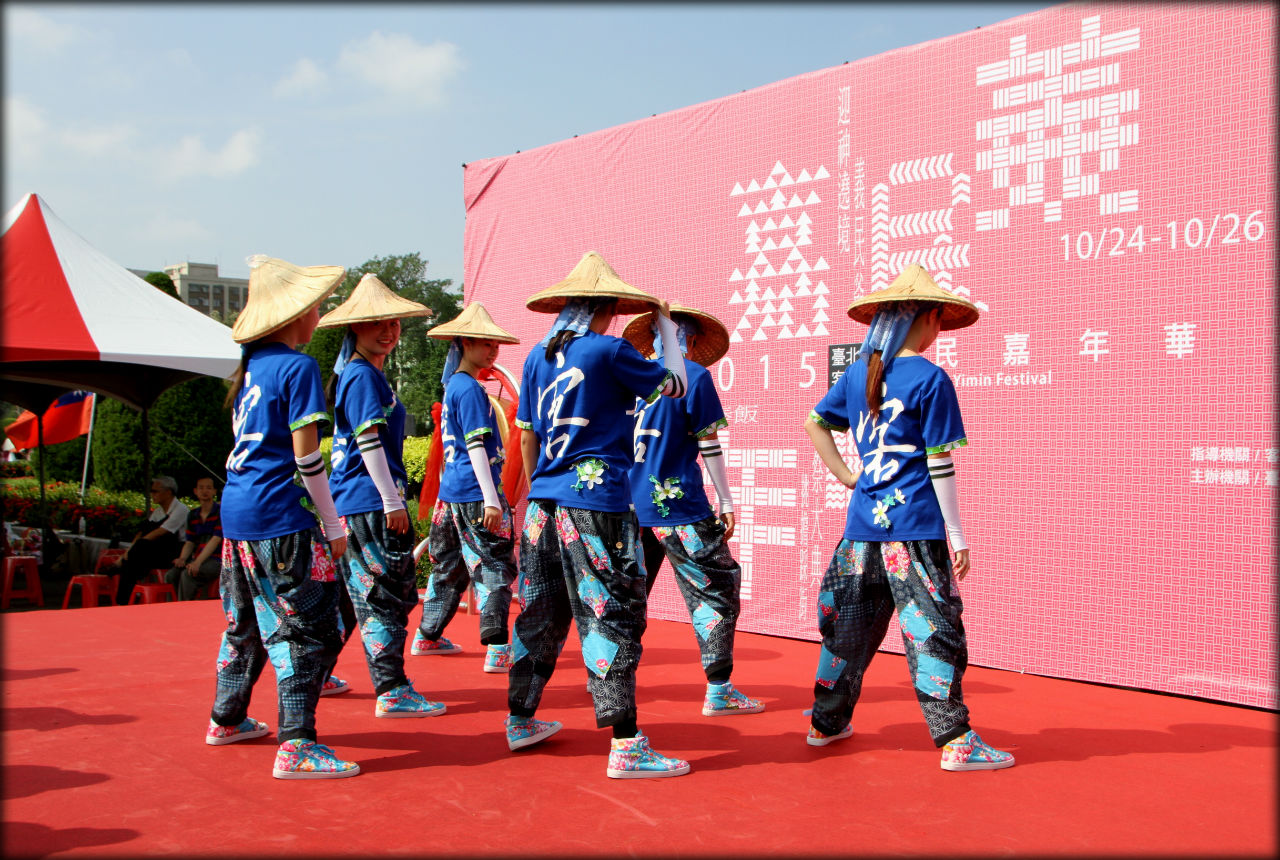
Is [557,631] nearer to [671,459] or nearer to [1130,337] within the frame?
[671,459]

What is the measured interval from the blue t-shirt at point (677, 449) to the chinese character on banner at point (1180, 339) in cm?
218

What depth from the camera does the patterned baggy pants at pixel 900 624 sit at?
356 cm

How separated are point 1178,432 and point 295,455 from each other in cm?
391

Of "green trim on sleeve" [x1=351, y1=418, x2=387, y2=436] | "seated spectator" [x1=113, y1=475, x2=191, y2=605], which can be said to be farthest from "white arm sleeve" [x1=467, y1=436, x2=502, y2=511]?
"seated spectator" [x1=113, y1=475, x2=191, y2=605]

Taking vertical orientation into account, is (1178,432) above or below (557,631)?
above

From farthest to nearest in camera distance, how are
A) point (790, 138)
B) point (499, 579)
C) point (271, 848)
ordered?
1. point (790, 138)
2. point (499, 579)
3. point (271, 848)

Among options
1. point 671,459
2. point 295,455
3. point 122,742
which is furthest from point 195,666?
point 671,459

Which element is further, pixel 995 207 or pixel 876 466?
pixel 995 207

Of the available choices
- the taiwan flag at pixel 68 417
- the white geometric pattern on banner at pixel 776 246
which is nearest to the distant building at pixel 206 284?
the taiwan flag at pixel 68 417

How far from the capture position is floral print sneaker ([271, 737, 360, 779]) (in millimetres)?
3475

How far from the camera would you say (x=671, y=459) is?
4512 mm

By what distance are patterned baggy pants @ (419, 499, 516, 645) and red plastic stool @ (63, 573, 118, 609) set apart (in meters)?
3.79

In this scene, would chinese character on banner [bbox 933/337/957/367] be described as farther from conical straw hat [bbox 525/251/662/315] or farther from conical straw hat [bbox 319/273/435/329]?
conical straw hat [bbox 319/273/435/329]

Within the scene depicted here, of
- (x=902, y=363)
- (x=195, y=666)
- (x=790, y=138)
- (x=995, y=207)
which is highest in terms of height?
(x=790, y=138)
